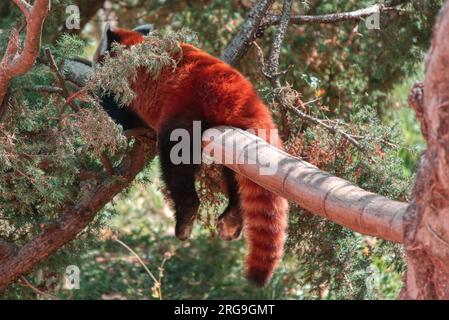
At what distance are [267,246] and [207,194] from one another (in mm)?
1201

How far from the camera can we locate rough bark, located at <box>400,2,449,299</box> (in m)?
2.53

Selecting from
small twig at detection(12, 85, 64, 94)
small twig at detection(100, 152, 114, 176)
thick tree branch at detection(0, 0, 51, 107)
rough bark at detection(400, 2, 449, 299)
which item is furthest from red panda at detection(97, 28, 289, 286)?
rough bark at detection(400, 2, 449, 299)

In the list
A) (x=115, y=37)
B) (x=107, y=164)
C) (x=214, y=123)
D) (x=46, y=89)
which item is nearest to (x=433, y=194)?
(x=214, y=123)

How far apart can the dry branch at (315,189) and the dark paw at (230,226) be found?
84 centimetres

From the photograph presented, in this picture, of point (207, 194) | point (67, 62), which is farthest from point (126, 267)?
point (67, 62)

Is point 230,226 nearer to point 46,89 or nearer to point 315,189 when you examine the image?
point 46,89

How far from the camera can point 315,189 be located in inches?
127

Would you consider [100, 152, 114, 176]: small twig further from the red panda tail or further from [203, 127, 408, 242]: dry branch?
the red panda tail

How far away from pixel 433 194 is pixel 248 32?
106 inches

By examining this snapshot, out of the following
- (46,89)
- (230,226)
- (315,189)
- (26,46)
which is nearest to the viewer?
(315,189)

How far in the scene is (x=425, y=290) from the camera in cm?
272

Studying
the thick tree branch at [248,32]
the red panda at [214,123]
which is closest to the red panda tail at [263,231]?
the red panda at [214,123]

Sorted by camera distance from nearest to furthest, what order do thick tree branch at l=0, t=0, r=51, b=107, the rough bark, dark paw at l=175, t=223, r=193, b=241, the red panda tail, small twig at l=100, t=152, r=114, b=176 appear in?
the rough bark → thick tree branch at l=0, t=0, r=51, b=107 → the red panda tail → small twig at l=100, t=152, r=114, b=176 → dark paw at l=175, t=223, r=193, b=241

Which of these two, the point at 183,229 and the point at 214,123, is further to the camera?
the point at 183,229
